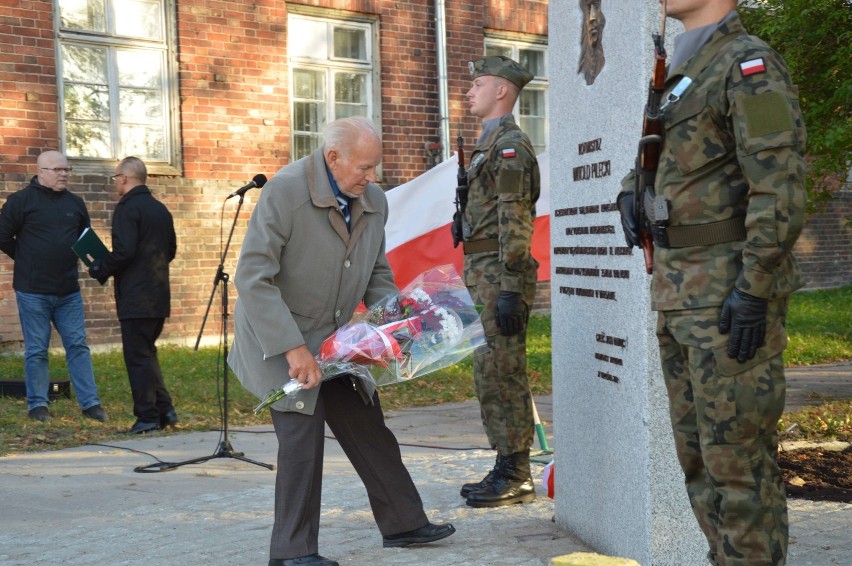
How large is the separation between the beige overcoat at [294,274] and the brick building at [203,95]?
772 cm

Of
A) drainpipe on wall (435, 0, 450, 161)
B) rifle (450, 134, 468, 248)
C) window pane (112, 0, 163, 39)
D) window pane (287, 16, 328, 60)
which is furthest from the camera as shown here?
drainpipe on wall (435, 0, 450, 161)

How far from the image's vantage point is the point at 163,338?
1352 cm

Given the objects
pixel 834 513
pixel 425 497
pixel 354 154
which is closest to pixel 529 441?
pixel 425 497

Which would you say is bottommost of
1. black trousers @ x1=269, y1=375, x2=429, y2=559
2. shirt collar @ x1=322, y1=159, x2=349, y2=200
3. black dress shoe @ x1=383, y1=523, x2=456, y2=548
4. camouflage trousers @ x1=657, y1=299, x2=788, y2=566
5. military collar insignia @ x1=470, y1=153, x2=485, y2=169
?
black dress shoe @ x1=383, y1=523, x2=456, y2=548

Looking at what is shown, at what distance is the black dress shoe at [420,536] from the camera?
5352 millimetres

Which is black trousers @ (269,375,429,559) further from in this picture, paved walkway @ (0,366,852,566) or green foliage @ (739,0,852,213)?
green foliage @ (739,0,852,213)

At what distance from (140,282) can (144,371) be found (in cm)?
73

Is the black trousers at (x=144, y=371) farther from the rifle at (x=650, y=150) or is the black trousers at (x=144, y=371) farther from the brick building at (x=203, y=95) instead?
the rifle at (x=650, y=150)

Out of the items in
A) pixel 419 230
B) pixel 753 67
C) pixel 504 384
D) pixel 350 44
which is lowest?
pixel 504 384

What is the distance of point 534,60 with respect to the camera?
17.6m

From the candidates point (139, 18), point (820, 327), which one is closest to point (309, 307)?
point (139, 18)

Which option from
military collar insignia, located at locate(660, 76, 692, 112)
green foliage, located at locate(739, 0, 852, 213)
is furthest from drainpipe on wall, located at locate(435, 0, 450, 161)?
military collar insignia, located at locate(660, 76, 692, 112)

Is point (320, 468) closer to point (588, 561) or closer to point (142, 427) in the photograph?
point (588, 561)

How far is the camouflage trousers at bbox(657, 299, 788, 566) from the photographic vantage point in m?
3.54
